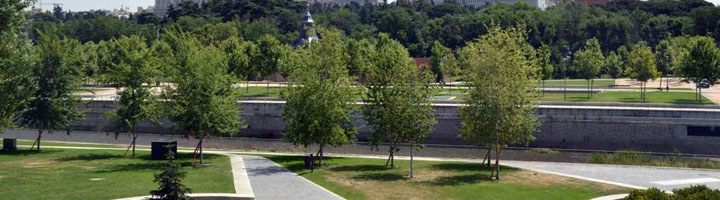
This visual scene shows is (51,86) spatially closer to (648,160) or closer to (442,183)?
(442,183)

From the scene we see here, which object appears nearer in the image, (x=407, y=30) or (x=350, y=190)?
(x=350, y=190)

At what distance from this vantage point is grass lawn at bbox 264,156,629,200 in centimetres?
2966

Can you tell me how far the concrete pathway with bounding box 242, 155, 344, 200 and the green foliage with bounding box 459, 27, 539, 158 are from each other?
297 inches

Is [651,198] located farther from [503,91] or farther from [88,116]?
[88,116]

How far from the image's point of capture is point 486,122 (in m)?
34.3

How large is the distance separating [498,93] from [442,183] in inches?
172

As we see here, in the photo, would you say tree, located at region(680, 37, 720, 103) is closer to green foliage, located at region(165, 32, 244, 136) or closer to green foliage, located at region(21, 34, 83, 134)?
green foliage, located at region(165, 32, 244, 136)

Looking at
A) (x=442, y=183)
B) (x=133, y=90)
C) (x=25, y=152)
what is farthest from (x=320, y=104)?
(x=25, y=152)

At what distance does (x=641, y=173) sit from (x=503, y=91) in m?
6.47

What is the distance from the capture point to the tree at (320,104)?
36.6 metres

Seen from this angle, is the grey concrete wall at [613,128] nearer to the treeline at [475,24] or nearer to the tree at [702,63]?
the tree at [702,63]

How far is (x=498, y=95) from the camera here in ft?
111

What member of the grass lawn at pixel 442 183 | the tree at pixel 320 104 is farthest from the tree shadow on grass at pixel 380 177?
the tree at pixel 320 104

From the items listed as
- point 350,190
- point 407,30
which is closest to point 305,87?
point 350,190
